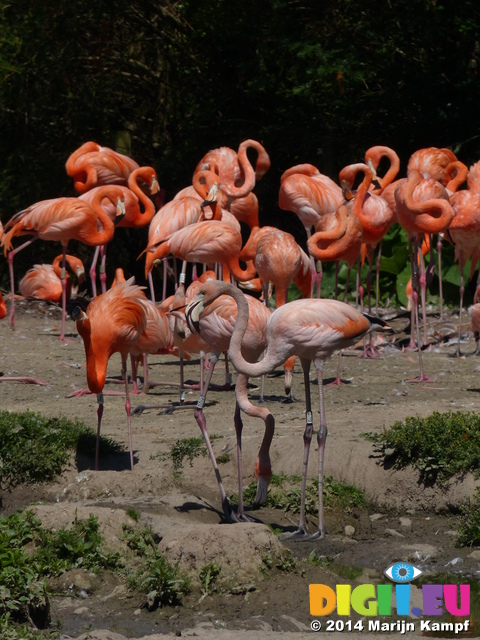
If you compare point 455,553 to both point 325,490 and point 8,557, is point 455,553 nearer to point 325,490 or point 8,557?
point 325,490

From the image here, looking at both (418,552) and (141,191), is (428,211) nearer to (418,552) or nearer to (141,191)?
(141,191)

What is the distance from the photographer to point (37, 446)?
5.69 m

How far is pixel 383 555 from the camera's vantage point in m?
4.72

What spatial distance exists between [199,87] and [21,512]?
33.0 feet

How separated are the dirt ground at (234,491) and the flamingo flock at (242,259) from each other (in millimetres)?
228

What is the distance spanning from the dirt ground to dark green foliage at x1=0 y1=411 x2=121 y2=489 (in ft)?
0.31

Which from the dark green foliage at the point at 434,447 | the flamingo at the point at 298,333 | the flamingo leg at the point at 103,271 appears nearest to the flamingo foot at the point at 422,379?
the dark green foliage at the point at 434,447

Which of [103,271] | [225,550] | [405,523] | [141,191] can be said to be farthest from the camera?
[141,191]

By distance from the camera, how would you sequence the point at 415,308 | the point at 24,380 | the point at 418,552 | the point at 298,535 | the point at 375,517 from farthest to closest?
the point at 415,308 → the point at 24,380 → the point at 375,517 → the point at 298,535 → the point at 418,552

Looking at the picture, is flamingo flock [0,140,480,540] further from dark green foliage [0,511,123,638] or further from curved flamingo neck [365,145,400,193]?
dark green foliage [0,511,123,638]

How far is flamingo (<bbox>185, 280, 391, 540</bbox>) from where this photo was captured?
16.3 feet

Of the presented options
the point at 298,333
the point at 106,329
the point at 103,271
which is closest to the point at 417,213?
the point at 103,271

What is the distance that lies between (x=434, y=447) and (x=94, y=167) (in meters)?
6.95

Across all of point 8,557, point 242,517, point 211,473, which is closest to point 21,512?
point 8,557
